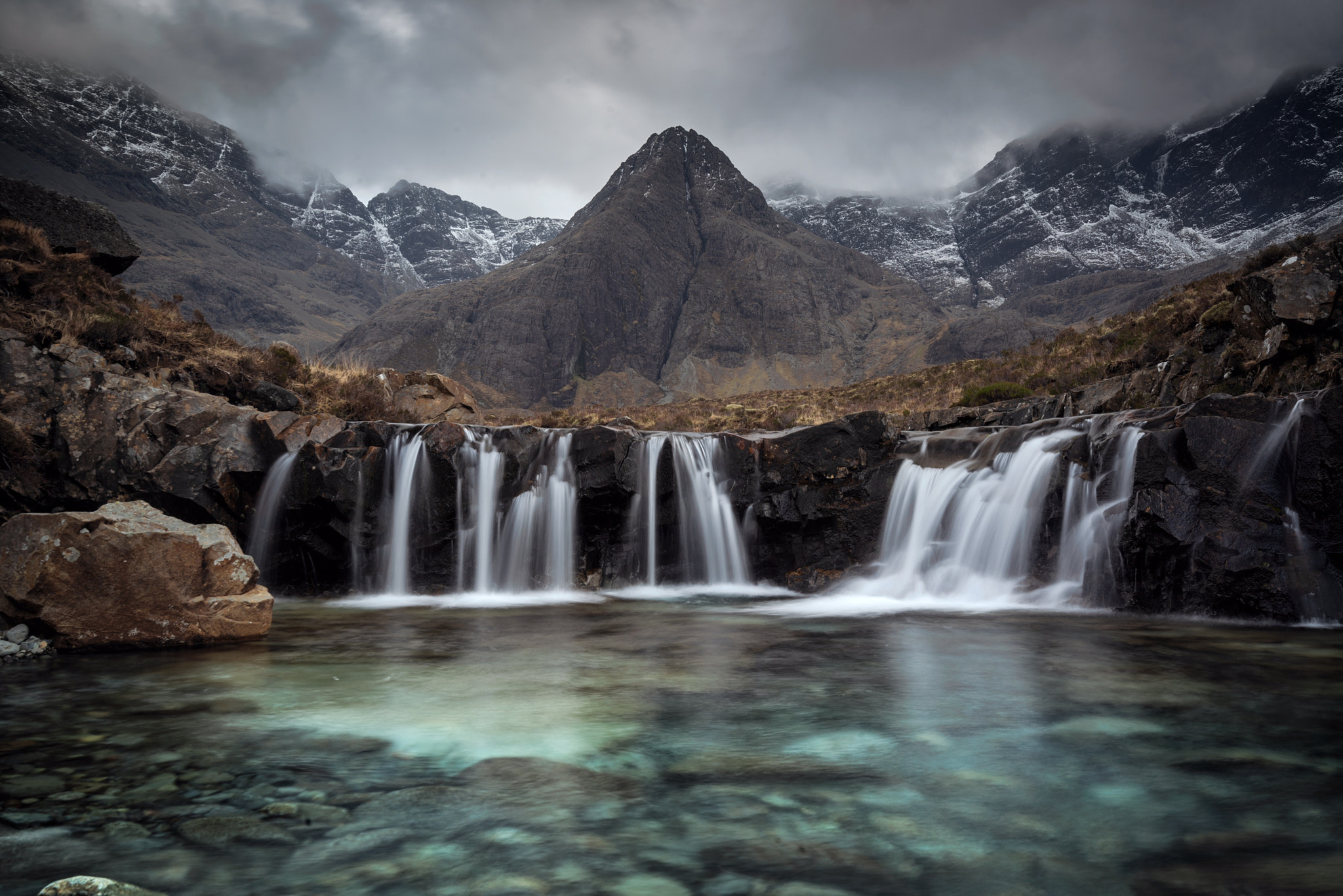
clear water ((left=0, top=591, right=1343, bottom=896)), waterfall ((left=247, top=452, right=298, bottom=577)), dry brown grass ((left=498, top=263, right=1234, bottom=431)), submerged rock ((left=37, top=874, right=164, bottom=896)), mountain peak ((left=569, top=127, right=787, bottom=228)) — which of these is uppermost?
mountain peak ((left=569, top=127, right=787, bottom=228))

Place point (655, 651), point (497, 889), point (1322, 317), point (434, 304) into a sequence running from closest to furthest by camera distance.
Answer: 1. point (497, 889)
2. point (655, 651)
3. point (1322, 317)
4. point (434, 304)

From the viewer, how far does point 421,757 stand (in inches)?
198

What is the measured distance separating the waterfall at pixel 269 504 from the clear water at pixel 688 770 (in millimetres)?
5651

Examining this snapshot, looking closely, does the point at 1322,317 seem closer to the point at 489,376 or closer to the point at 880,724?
the point at 880,724

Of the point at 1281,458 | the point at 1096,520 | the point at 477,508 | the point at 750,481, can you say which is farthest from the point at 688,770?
the point at 477,508

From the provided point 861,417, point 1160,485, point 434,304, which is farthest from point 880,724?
point 434,304

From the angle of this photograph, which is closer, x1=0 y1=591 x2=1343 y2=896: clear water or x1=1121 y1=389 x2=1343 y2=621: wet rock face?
x1=0 y1=591 x2=1343 y2=896: clear water

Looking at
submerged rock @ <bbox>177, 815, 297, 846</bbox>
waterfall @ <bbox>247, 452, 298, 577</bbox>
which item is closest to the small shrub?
waterfall @ <bbox>247, 452, 298, 577</bbox>

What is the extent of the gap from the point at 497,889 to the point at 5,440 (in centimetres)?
1385

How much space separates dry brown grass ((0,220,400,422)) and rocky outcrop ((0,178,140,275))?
0.54 m

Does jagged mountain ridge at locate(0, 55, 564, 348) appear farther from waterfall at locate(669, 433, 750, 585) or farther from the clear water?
the clear water

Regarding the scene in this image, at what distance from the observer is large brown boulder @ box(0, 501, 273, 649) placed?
748 centimetres

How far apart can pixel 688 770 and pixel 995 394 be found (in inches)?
937

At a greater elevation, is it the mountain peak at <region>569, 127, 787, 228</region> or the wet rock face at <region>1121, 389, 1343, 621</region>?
the mountain peak at <region>569, 127, 787, 228</region>
